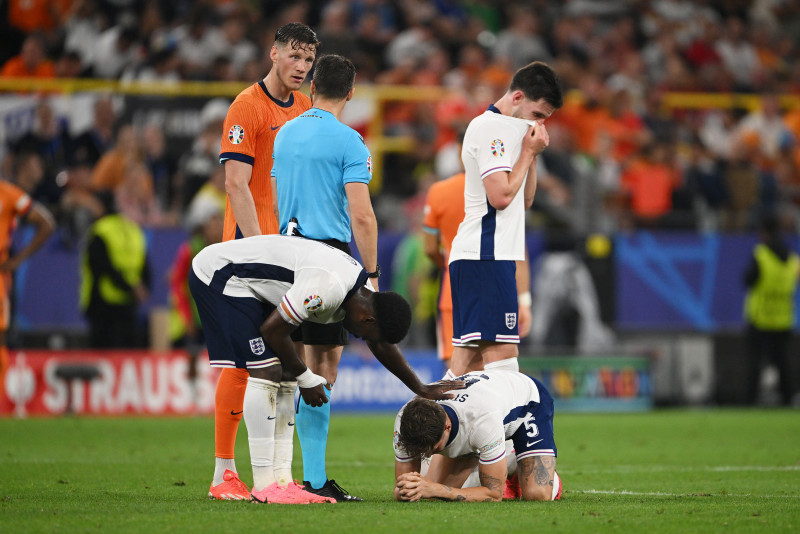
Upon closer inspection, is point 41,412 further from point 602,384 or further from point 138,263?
point 602,384

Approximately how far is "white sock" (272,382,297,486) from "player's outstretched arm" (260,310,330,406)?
0.35 m

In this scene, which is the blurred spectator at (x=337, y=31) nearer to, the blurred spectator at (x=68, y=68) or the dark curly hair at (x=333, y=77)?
the blurred spectator at (x=68, y=68)

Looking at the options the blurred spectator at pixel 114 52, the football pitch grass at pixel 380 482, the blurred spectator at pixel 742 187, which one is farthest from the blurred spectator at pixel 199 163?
the blurred spectator at pixel 742 187

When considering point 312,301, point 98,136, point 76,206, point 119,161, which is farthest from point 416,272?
point 312,301

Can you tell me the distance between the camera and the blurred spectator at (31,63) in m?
16.0

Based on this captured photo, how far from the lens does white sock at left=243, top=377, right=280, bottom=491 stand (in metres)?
6.23

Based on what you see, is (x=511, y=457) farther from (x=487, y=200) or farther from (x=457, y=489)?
(x=487, y=200)

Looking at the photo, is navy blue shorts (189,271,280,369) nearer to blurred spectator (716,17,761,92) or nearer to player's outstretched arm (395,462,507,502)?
player's outstretched arm (395,462,507,502)

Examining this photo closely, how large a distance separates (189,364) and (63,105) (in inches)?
154

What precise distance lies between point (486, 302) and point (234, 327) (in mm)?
1884

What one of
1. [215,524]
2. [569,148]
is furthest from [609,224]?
[215,524]

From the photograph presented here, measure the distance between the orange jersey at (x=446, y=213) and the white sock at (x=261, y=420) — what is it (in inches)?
125

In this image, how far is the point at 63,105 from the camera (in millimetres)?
Answer: 15328

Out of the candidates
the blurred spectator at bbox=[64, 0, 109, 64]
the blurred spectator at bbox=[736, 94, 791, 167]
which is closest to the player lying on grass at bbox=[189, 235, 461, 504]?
the blurred spectator at bbox=[64, 0, 109, 64]
